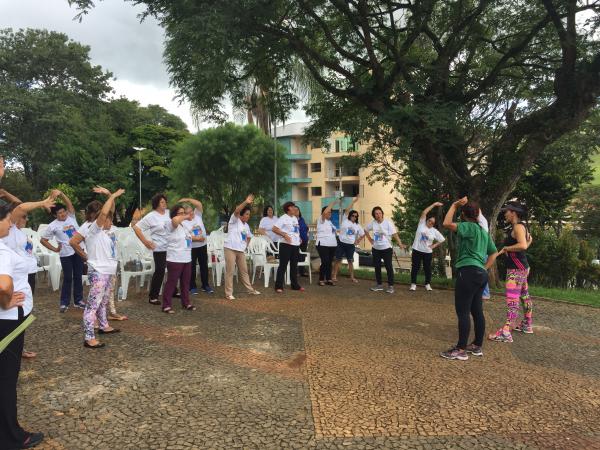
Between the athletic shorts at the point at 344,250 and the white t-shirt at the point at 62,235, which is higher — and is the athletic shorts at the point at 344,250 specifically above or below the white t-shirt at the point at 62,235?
below

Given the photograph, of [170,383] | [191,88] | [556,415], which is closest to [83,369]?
[170,383]

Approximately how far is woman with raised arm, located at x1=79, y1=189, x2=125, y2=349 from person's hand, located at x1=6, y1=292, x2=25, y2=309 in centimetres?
215

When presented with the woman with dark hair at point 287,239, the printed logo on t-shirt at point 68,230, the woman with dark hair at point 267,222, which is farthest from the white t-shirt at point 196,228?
the printed logo on t-shirt at point 68,230

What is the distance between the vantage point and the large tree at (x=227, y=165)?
2222 centimetres

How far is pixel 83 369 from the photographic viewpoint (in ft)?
13.7

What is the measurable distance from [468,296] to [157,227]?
14.9 feet

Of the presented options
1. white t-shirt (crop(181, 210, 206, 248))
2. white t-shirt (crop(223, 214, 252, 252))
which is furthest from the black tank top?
white t-shirt (crop(181, 210, 206, 248))

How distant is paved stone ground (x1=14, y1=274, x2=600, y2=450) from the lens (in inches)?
119

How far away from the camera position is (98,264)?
16.1ft

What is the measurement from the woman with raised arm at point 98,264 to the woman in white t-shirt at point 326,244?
4.91 meters

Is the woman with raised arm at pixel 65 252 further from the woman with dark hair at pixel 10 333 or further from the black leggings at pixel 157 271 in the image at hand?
the woman with dark hair at pixel 10 333

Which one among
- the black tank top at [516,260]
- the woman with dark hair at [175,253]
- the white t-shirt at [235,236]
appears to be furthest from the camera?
the white t-shirt at [235,236]

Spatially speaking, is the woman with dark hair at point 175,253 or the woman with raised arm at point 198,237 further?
the woman with raised arm at point 198,237

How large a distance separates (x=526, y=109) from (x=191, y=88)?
8.57 metres
